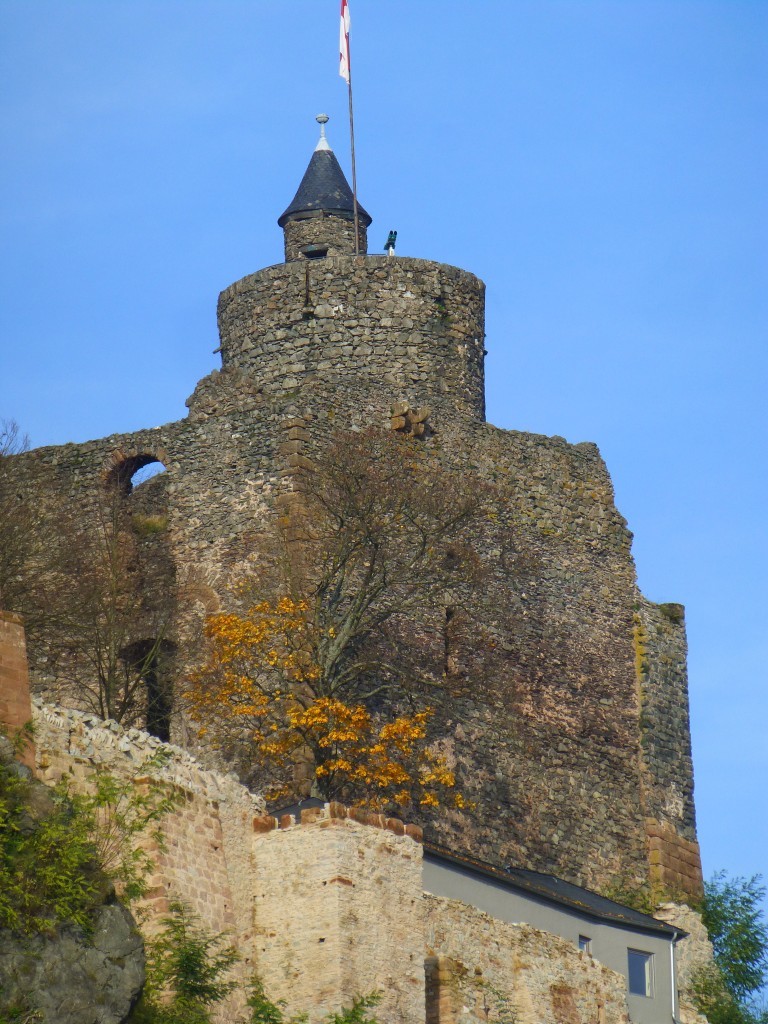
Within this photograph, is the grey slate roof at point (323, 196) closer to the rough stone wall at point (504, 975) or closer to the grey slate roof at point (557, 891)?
the grey slate roof at point (557, 891)

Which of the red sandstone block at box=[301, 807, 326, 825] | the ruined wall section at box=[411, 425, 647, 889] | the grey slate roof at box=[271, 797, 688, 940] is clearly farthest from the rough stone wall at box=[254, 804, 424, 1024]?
the ruined wall section at box=[411, 425, 647, 889]

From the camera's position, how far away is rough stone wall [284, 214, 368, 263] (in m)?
49.3

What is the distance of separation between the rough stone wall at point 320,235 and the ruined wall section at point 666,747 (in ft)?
32.0

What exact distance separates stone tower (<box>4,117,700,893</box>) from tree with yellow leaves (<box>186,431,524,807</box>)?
3.00 ft

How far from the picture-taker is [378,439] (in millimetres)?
42812

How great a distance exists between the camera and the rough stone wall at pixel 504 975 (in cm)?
3262

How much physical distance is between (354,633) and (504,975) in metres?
7.77

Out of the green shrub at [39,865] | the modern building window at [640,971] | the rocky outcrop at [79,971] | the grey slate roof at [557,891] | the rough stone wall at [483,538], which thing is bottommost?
the rocky outcrop at [79,971]

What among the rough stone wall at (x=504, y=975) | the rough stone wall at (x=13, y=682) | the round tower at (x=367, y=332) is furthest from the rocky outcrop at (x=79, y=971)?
the round tower at (x=367, y=332)

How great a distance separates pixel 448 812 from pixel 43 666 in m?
7.57

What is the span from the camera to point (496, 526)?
4466 cm

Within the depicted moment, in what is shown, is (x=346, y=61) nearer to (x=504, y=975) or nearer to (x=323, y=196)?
(x=323, y=196)

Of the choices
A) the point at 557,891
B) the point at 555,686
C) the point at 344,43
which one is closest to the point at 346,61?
the point at 344,43

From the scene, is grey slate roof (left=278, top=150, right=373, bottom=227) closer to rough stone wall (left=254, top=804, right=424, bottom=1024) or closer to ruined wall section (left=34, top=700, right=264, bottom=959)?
ruined wall section (left=34, top=700, right=264, bottom=959)
